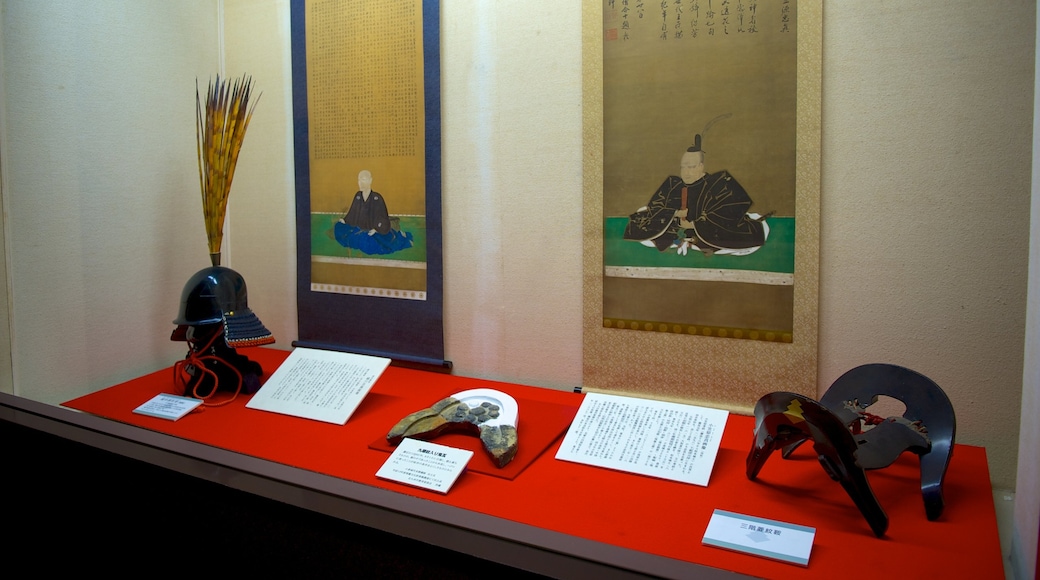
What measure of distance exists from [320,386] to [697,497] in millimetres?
1079

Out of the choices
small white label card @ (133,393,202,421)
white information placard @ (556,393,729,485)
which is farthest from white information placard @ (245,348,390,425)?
white information placard @ (556,393,729,485)

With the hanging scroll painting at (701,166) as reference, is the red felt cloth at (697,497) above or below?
below

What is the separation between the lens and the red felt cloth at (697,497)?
1119mm

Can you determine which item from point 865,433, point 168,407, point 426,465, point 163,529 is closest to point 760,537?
point 865,433

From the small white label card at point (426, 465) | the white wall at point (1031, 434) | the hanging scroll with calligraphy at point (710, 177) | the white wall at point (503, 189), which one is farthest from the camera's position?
the hanging scroll with calligraphy at point (710, 177)

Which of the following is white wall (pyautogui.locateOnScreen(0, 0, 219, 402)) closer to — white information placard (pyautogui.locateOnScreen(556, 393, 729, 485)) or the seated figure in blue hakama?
the seated figure in blue hakama

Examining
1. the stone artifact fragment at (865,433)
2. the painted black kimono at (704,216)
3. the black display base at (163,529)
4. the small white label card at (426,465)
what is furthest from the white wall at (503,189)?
the small white label card at (426,465)

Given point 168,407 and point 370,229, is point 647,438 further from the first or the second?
point 168,407

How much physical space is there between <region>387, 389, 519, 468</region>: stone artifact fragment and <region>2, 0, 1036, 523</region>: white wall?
0.38 meters

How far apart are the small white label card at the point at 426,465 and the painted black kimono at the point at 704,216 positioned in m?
0.78

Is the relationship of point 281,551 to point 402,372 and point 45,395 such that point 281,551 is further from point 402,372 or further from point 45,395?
point 45,395

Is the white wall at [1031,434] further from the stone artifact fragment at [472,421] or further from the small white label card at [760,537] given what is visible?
the stone artifact fragment at [472,421]

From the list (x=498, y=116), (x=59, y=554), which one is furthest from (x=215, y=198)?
(x=59, y=554)

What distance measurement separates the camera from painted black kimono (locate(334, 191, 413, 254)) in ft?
7.38
